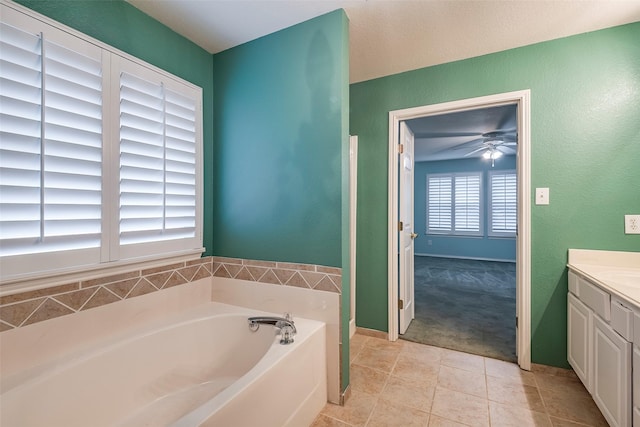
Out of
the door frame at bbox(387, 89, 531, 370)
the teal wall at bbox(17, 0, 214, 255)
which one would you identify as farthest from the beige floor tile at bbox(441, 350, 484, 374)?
the teal wall at bbox(17, 0, 214, 255)

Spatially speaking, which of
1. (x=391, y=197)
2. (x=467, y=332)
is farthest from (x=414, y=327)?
(x=391, y=197)

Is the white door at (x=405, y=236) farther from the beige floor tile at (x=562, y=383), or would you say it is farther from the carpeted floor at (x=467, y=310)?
the beige floor tile at (x=562, y=383)

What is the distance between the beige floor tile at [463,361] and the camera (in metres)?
2.02

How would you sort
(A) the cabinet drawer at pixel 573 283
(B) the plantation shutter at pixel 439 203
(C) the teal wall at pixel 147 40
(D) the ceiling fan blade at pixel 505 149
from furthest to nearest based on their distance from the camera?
(B) the plantation shutter at pixel 439 203, (D) the ceiling fan blade at pixel 505 149, (A) the cabinet drawer at pixel 573 283, (C) the teal wall at pixel 147 40

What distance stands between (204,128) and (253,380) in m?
1.78

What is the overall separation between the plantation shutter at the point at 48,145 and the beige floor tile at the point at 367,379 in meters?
1.84

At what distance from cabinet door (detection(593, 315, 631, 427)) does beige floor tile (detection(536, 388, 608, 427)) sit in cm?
17

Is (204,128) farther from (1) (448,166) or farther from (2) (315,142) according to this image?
(1) (448,166)

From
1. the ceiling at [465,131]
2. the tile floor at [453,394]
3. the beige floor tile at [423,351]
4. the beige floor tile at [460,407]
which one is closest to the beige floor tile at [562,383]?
the tile floor at [453,394]

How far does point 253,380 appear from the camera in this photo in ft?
3.60

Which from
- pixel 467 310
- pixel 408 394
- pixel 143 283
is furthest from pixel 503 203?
pixel 143 283

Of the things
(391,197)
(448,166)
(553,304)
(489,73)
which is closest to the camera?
(553,304)

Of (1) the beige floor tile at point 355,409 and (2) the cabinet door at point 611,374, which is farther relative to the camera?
(1) the beige floor tile at point 355,409

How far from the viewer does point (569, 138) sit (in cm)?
188
